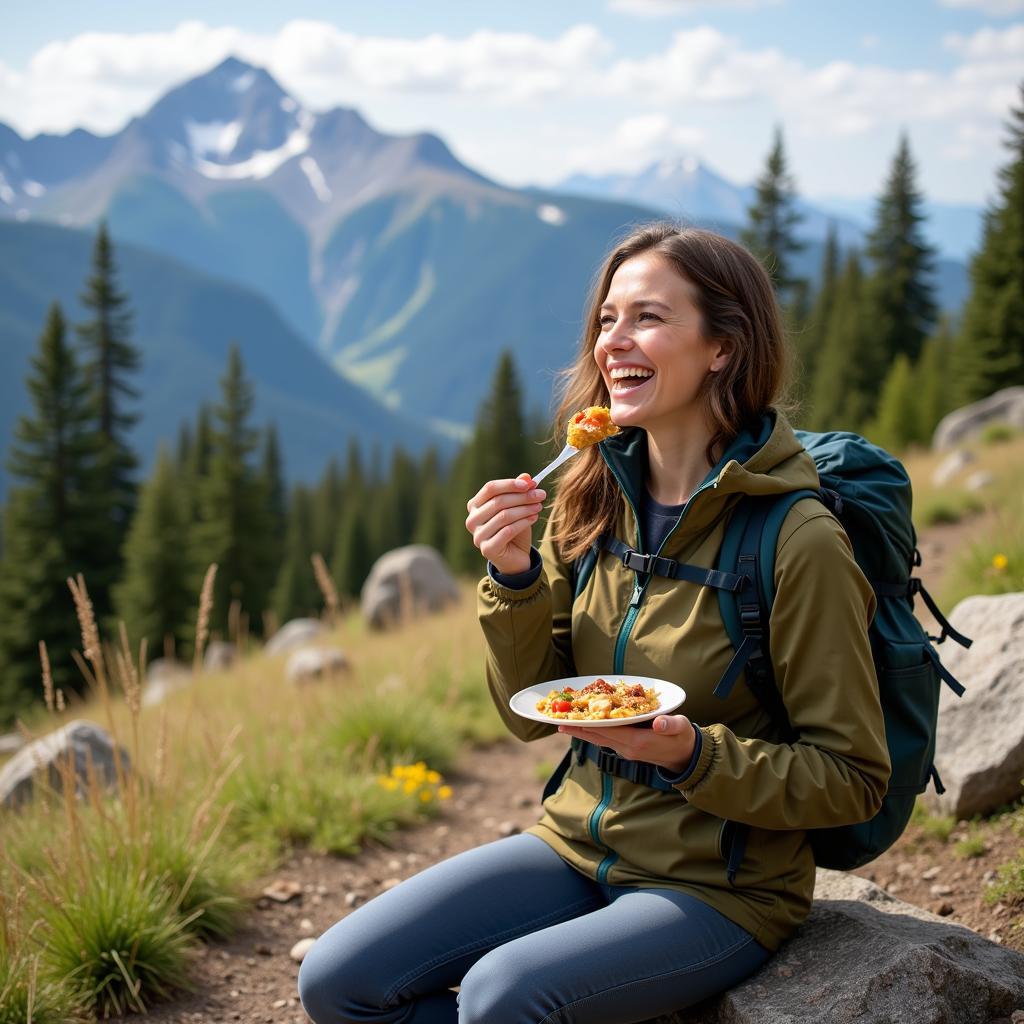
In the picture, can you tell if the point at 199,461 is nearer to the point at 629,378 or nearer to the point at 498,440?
the point at 498,440

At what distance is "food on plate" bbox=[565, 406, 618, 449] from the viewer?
2.94 meters

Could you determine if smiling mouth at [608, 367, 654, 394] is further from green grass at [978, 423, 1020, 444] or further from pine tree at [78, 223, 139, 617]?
pine tree at [78, 223, 139, 617]

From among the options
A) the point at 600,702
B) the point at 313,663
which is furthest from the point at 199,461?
the point at 600,702

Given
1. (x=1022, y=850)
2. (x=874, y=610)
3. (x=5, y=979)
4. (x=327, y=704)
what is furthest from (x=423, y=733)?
(x=874, y=610)

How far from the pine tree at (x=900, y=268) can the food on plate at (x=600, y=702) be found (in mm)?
41230

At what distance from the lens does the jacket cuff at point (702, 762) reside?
2416 millimetres

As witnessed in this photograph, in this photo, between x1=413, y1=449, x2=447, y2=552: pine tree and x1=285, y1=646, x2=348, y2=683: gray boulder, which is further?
x1=413, y1=449, x2=447, y2=552: pine tree

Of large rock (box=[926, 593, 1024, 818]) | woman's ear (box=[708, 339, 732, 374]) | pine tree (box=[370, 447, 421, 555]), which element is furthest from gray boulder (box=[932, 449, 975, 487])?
pine tree (box=[370, 447, 421, 555])

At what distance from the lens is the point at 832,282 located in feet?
169

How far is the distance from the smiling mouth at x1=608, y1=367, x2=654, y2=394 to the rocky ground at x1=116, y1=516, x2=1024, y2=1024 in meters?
2.12

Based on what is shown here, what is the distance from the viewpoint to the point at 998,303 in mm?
32344

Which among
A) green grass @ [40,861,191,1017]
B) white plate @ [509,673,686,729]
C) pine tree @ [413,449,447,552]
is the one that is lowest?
pine tree @ [413,449,447,552]

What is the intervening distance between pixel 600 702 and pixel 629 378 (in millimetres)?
956

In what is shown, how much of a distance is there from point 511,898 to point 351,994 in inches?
19.3
